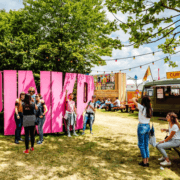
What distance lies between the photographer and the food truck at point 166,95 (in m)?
10.8

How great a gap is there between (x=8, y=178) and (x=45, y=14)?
11.0m

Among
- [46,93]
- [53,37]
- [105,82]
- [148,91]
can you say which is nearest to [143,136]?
[46,93]

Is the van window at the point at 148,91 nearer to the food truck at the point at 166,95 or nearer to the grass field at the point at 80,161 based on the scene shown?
the food truck at the point at 166,95

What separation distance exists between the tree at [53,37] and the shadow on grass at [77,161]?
602cm

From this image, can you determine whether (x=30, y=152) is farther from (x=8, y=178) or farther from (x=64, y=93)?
(x=64, y=93)

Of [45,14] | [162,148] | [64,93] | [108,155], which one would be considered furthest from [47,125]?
[45,14]

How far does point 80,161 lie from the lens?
4203mm

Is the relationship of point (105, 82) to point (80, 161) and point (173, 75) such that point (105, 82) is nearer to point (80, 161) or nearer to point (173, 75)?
point (173, 75)

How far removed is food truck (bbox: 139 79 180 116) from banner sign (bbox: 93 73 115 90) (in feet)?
30.4

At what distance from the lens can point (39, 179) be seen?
328 centimetres

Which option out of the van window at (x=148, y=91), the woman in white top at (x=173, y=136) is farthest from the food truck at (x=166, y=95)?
the woman in white top at (x=173, y=136)

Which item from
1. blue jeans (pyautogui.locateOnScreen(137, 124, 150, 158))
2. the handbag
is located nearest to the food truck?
blue jeans (pyautogui.locateOnScreen(137, 124, 150, 158))

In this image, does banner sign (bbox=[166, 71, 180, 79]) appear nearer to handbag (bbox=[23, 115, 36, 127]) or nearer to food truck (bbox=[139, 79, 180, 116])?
food truck (bbox=[139, 79, 180, 116])

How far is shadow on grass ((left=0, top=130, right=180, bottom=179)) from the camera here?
3502 mm
